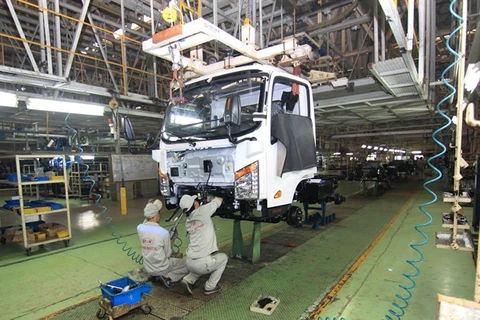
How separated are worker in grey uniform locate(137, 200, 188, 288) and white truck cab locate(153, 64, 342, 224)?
0.49 m

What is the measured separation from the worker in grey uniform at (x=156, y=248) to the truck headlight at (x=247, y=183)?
130cm

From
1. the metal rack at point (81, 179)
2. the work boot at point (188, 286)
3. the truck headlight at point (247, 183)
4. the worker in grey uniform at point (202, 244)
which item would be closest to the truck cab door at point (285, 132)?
the truck headlight at point (247, 183)

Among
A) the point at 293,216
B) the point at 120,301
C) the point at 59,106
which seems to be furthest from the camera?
the point at 59,106

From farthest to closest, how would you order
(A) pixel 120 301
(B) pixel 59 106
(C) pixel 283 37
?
(C) pixel 283 37
(B) pixel 59 106
(A) pixel 120 301

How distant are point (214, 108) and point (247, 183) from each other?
1.42m

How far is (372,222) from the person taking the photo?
747cm

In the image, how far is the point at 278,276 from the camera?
13.6ft

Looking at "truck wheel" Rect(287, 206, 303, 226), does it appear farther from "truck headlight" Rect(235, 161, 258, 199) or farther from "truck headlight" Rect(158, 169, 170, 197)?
"truck headlight" Rect(158, 169, 170, 197)

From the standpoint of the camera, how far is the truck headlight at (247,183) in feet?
10.6

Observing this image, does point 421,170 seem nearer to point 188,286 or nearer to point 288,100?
point 288,100

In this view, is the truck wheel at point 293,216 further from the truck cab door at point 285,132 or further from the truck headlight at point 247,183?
the truck headlight at point 247,183

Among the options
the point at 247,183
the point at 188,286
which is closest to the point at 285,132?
the point at 247,183

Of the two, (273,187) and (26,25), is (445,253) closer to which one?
(273,187)

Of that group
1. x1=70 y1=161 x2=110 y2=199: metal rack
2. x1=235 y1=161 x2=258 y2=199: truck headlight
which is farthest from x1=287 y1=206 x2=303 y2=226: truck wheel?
x1=70 y1=161 x2=110 y2=199: metal rack
